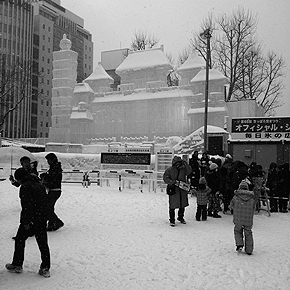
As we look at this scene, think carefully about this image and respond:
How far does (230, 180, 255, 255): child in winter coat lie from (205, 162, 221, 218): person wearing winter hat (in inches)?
132

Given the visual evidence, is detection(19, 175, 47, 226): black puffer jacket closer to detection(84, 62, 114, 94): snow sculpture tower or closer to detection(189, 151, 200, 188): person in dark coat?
detection(189, 151, 200, 188): person in dark coat

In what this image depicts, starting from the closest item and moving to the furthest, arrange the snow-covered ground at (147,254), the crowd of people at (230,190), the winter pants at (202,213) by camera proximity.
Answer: the snow-covered ground at (147,254) → the crowd of people at (230,190) → the winter pants at (202,213)

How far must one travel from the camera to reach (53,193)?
25.5 ft

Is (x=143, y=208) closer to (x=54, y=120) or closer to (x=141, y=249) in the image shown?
(x=141, y=249)

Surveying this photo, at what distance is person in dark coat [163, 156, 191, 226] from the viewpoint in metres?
8.73

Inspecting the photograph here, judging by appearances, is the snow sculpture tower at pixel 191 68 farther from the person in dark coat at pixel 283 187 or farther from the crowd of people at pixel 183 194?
the person in dark coat at pixel 283 187

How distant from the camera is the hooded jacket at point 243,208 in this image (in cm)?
650

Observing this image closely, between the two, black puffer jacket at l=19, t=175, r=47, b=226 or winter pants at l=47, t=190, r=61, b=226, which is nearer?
black puffer jacket at l=19, t=175, r=47, b=226

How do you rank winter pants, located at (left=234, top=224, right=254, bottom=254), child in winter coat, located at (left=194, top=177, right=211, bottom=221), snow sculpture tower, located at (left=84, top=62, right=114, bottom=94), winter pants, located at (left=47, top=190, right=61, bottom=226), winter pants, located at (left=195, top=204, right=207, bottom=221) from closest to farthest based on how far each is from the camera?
1. winter pants, located at (left=234, top=224, right=254, bottom=254)
2. winter pants, located at (left=47, top=190, right=61, bottom=226)
3. child in winter coat, located at (left=194, top=177, right=211, bottom=221)
4. winter pants, located at (left=195, top=204, right=207, bottom=221)
5. snow sculpture tower, located at (left=84, top=62, right=114, bottom=94)

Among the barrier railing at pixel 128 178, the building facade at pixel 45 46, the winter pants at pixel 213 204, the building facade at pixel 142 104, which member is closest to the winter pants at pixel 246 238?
the winter pants at pixel 213 204

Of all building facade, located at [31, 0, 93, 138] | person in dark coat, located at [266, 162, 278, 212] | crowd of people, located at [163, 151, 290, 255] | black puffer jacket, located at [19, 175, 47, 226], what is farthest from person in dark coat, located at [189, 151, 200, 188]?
Result: building facade, located at [31, 0, 93, 138]

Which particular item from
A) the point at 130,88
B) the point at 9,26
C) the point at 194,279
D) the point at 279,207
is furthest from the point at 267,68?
the point at 9,26

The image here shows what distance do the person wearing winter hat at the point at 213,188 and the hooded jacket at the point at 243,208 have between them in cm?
336

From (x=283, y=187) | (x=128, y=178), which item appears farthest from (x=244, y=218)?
(x=128, y=178)
